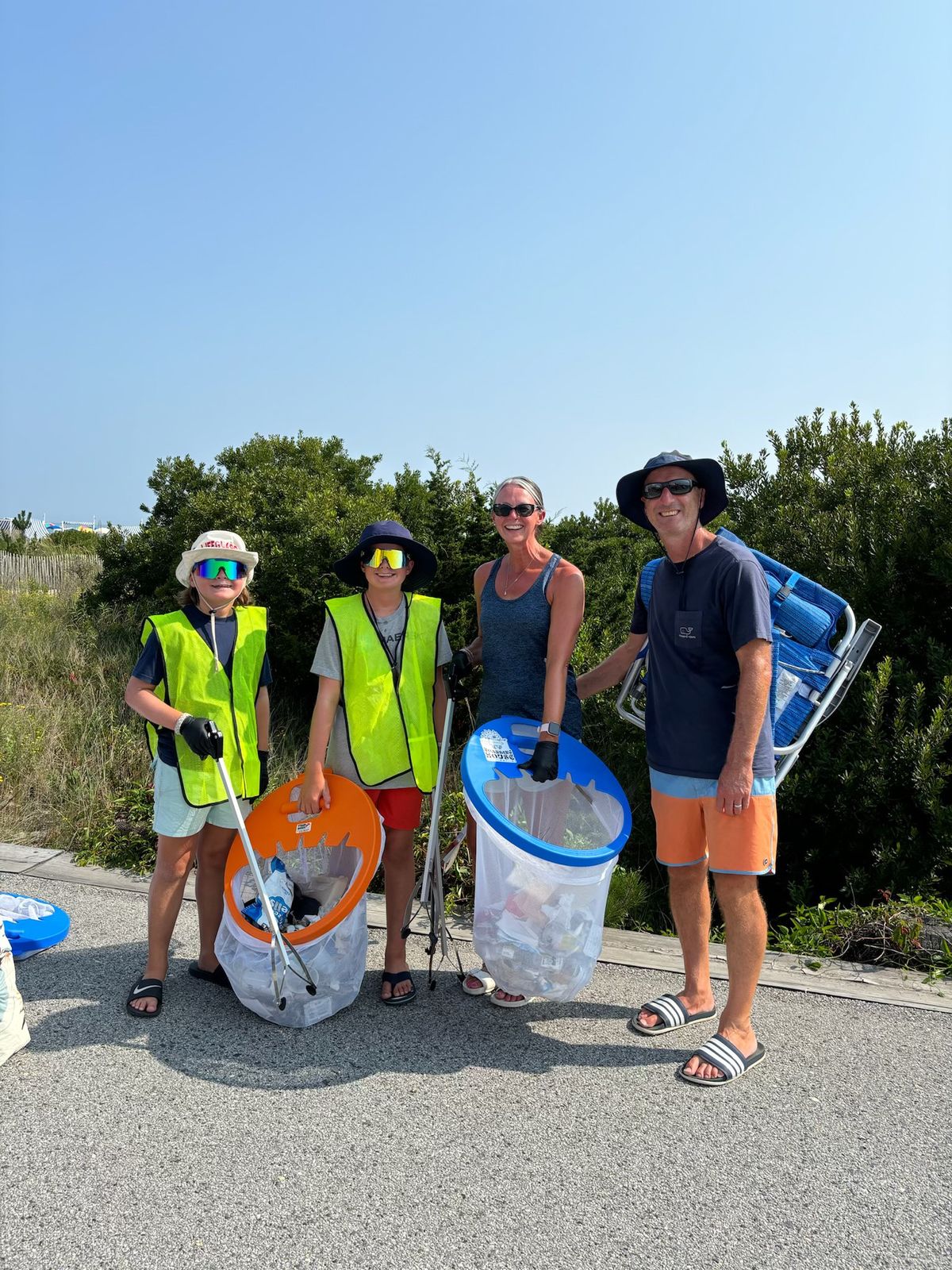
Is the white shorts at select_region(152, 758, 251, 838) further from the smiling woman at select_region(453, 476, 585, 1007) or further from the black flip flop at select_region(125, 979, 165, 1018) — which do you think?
the smiling woman at select_region(453, 476, 585, 1007)

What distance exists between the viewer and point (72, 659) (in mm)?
8180

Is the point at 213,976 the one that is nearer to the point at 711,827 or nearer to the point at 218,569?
the point at 218,569

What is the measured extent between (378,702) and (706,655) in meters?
1.23

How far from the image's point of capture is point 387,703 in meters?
3.58

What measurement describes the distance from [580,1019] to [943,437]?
4361mm

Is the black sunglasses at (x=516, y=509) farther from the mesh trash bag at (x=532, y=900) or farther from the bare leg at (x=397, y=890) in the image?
the bare leg at (x=397, y=890)

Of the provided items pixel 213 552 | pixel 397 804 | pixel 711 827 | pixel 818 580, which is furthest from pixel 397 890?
pixel 818 580

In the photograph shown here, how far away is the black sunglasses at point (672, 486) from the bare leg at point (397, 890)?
161cm

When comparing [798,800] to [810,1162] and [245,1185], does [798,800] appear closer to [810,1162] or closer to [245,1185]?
[810,1162]

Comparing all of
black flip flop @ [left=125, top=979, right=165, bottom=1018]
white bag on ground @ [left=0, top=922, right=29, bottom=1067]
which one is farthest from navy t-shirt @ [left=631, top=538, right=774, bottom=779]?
white bag on ground @ [left=0, top=922, right=29, bottom=1067]

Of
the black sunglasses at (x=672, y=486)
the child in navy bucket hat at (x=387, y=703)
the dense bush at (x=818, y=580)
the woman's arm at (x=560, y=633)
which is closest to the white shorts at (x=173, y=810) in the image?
the child in navy bucket hat at (x=387, y=703)

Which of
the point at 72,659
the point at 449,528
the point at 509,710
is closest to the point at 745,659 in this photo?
the point at 509,710

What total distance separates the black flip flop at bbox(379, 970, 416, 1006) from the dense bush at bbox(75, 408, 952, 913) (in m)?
1.59

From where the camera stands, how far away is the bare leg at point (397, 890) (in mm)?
3668
